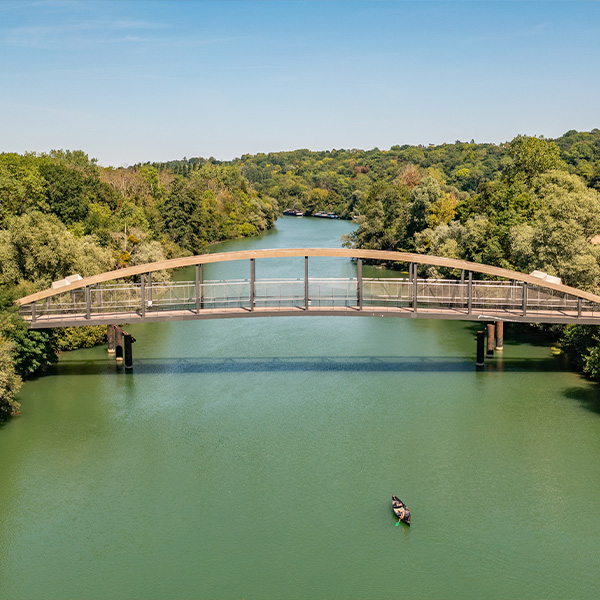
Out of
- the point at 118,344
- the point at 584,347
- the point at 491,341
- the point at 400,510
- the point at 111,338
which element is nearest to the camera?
the point at 400,510

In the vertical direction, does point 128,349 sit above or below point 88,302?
below

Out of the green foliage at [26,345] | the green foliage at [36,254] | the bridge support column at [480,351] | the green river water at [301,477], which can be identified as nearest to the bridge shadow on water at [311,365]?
the green river water at [301,477]

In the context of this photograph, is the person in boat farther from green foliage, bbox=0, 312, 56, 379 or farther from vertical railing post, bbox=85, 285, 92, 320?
vertical railing post, bbox=85, 285, 92, 320

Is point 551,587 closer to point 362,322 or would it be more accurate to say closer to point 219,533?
point 219,533

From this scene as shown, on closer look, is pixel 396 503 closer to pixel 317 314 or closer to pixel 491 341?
pixel 317 314

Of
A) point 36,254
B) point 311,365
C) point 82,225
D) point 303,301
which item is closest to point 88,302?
point 36,254

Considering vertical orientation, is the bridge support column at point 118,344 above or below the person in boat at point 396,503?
above

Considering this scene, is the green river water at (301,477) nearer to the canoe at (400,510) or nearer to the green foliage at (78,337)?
the canoe at (400,510)
